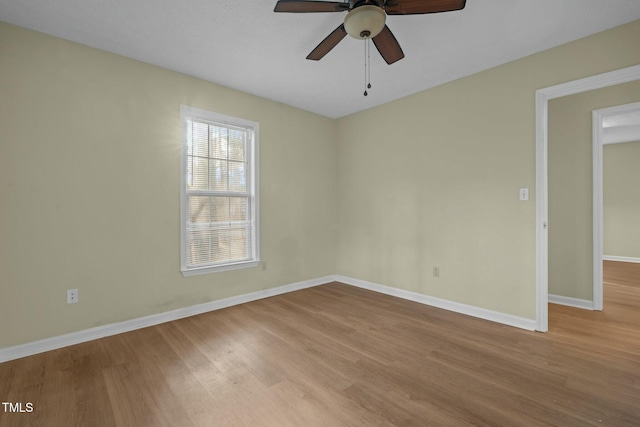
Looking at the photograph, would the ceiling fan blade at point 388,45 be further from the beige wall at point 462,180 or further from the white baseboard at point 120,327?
the white baseboard at point 120,327

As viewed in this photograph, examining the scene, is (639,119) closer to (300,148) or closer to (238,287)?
(300,148)

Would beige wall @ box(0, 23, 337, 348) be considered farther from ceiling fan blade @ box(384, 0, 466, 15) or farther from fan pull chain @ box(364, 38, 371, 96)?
ceiling fan blade @ box(384, 0, 466, 15)

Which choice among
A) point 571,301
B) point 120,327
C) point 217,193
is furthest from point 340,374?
point 571,301

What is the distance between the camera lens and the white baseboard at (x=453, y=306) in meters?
2.87

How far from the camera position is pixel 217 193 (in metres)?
3.51

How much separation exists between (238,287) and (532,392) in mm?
3021

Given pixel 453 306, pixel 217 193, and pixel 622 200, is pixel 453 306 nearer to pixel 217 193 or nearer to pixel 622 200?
pixel 217 193

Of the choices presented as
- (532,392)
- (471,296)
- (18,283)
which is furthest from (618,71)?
(18,283)

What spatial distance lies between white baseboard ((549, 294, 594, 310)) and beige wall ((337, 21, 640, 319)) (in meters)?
1.20

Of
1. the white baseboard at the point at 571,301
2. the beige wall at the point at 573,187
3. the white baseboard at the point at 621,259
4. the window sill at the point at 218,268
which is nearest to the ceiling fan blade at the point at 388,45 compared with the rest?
the beige wall at the point at 573,187

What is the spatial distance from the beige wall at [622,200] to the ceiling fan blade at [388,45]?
23.9 ft

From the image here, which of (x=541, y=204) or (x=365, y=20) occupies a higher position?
(x=365, y=20)

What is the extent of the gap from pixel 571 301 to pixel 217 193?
14.9ft

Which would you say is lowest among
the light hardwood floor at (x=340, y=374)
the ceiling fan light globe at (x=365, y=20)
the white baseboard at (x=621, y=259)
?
the light hardwood floor at (x=340, y=374)
